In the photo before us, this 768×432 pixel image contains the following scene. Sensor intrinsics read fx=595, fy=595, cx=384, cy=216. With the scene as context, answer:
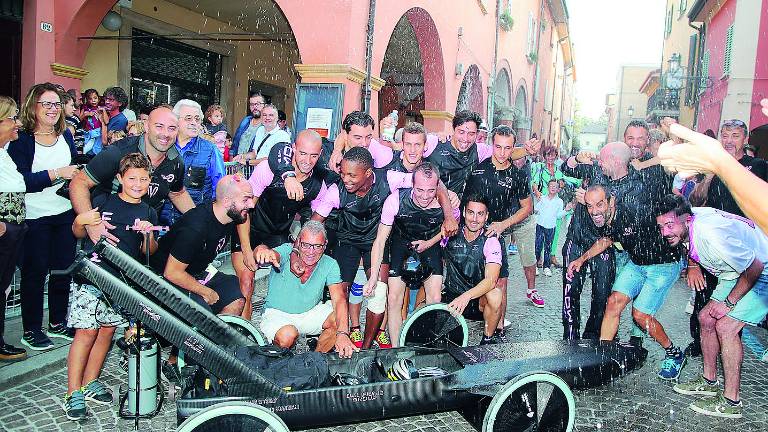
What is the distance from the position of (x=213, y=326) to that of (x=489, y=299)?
244 centimetres

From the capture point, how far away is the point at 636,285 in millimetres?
4770

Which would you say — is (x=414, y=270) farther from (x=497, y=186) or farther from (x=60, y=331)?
(x=60, y=331)

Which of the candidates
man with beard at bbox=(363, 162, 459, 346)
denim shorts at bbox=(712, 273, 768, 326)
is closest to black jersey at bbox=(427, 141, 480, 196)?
man with beard at bbox=(363, 162, 459, 346)

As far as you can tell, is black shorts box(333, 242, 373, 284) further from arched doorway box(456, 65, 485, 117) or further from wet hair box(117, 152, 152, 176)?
arched doorway box(456, 65, 485, 117)

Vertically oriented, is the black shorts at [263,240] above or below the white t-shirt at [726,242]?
below

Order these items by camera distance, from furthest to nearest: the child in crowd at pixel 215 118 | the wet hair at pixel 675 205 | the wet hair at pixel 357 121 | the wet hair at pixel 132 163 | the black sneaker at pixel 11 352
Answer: the child in crowd at pixel 215 118, the wet hair at pixel 357 121, the wet hair at pixel 675 205, the black sneaker at pixel 11 352, the wet hair at pixel 132 163

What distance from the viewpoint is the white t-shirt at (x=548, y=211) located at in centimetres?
850

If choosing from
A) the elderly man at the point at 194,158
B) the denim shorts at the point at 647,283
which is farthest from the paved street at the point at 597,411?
the elderly man at the point at 194,158

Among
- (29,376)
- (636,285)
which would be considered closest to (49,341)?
(29,376)

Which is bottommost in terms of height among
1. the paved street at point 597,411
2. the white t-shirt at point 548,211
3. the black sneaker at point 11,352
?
the paved street at point 597,411

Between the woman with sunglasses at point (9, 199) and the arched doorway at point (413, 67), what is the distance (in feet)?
28.0

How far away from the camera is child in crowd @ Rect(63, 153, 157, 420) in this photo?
3.53 meters

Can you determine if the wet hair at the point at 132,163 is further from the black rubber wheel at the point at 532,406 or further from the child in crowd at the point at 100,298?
the black rubber wheel at the point at 532,406

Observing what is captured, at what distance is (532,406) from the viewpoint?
3395 mm
